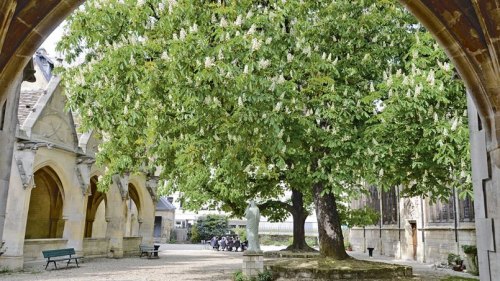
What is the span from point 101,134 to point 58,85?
27.0 ft

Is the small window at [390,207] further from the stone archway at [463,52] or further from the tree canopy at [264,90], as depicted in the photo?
the stone archway at [463,52]

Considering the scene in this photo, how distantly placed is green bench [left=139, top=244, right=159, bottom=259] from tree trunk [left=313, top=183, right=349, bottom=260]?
11761 mm

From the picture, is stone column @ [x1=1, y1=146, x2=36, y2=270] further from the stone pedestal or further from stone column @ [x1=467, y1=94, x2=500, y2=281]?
stone column @ [x1=467, y1=94, x2=500, y2=281]

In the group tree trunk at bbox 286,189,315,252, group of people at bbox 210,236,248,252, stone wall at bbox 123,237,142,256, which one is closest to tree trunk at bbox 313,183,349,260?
tree trunk at bbox 286,189,315,252

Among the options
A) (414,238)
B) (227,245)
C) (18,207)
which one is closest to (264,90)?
(18,207)

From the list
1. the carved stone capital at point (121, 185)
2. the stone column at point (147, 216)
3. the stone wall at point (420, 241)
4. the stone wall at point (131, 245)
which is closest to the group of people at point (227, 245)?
the stone column at point (147, 216)

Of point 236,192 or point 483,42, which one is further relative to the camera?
point 236,192

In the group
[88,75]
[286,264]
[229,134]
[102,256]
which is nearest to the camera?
Result: [229,134]

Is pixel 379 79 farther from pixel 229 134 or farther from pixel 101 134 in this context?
pixel 101 134

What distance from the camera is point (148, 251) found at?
902 inches

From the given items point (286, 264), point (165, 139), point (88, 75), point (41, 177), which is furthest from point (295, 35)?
point (41, 177)

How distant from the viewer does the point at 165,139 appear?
1068cm

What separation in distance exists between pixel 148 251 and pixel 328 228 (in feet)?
39.6

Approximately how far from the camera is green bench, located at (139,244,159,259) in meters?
22.9
